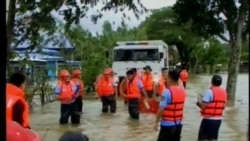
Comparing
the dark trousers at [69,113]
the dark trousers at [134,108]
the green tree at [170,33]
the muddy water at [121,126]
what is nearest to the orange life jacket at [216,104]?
the muddy water at [121,126]

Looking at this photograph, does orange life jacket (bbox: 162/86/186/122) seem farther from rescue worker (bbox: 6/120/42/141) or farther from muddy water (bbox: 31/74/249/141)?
rescue worker (bbox: 6/120/42/141)

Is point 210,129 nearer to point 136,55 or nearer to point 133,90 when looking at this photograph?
point 133,90

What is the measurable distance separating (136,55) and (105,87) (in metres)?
11.2

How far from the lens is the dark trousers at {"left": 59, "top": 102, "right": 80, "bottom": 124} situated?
15.8 meters

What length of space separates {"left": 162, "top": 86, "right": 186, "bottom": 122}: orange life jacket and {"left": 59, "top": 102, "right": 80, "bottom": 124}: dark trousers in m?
6.98

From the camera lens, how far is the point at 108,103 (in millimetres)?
19578

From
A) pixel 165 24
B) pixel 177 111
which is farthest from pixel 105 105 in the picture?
pixel 165 24

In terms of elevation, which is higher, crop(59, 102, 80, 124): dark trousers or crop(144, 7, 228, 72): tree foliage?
crop(144, 7, 228, 72): tree foliage

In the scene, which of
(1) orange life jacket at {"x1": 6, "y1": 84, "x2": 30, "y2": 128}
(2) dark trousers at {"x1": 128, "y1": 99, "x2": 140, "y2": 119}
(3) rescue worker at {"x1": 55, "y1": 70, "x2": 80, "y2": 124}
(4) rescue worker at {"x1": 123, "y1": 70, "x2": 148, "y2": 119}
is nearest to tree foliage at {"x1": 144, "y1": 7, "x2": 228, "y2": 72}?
(2) dark trousers at {"x1": 128, "y1": 99, "x2": 140, "y2": 119}

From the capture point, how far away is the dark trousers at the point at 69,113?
51.7 feet

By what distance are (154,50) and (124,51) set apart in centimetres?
156

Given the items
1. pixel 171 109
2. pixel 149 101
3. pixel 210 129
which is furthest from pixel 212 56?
pixel 171 109
